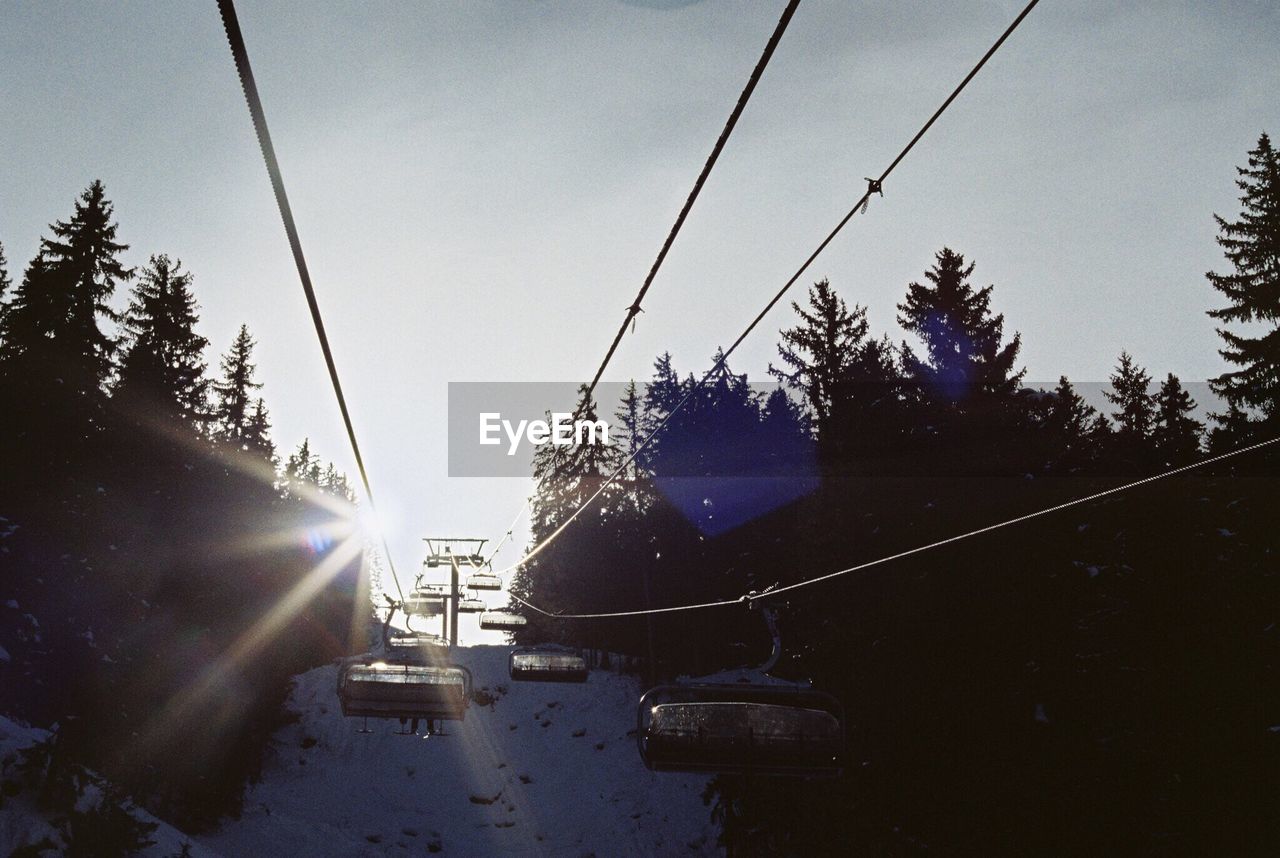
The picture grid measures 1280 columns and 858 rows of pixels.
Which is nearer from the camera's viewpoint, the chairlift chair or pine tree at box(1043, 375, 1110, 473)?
the chairlift chair

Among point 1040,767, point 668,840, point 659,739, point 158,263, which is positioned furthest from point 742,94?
point 158,263

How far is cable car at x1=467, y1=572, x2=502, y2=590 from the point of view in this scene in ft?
84.9

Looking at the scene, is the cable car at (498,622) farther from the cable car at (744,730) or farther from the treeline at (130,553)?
the cable car at (744,730)

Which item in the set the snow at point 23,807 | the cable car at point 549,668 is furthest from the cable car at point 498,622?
the snow at point 23,807

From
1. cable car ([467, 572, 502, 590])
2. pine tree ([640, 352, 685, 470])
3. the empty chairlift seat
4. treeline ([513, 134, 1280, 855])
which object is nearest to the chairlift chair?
treeline ([513, 134, 1280, 855])

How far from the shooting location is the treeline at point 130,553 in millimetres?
20266

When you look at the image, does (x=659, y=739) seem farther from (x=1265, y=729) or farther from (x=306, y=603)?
(x=306, y=603)

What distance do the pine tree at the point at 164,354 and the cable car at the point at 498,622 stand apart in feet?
50.1

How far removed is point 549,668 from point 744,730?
1480 centimetres

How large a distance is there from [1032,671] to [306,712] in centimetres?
3174

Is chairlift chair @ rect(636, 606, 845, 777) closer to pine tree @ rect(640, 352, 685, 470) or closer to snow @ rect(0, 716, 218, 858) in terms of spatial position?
snow @ rect(0, 716, 218, 858)

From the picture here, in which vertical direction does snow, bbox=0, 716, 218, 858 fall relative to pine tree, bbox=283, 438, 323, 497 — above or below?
below

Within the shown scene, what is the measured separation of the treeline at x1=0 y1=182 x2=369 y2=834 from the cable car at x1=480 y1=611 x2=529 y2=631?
9788 mm

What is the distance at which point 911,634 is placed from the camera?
22172 mm
